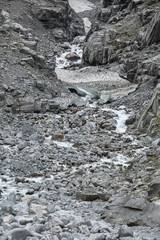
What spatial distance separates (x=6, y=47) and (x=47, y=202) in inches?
866

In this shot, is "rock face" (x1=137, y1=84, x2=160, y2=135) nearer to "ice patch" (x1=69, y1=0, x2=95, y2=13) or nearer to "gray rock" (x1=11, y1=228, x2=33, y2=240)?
"gray rock" (x1=11, y1=228, x2=33, y2=240)

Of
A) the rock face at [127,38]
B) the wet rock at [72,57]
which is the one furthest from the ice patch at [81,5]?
the wet rock at [72,57]

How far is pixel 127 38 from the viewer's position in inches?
2211

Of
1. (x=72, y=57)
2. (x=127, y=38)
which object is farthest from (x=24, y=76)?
(x=72, y=57)

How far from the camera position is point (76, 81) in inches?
1667

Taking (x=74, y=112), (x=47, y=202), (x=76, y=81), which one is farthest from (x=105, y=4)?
(x=47, y=202)

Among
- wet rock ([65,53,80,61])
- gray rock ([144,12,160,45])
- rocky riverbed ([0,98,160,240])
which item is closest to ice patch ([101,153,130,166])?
rocky riverbed ([0,98,160,240])

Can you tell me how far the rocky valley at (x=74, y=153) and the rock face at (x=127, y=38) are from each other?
1.56 metres

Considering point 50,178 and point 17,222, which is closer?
point 17,222

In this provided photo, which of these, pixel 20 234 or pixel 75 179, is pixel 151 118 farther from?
pixel 20 234

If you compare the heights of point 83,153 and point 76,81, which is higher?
point 83,153

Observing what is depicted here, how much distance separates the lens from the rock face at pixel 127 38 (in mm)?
46375

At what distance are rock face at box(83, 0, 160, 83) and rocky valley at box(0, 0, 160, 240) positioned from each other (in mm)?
1565

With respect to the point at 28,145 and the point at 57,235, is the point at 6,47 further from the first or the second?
the point at 57,235
